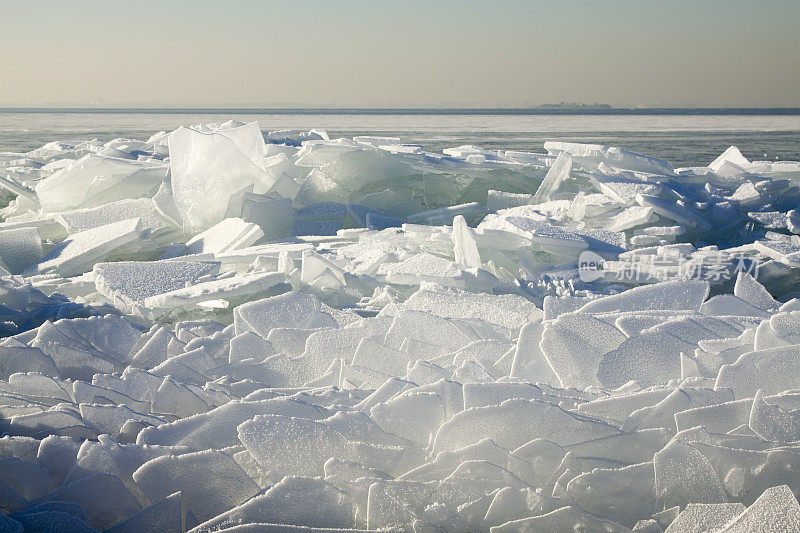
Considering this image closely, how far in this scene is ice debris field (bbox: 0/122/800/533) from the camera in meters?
1.24

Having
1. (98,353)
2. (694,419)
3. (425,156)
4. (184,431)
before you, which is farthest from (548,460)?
(425,156)

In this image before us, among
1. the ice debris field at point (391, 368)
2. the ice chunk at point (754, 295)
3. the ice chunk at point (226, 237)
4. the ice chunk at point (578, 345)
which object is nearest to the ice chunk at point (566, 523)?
the ice debris field at point (391, 368)

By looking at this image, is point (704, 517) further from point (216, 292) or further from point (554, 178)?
point (554, 178)

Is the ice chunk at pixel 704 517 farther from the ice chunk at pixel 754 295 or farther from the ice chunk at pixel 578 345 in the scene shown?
the ice chunk at pixel 754 295

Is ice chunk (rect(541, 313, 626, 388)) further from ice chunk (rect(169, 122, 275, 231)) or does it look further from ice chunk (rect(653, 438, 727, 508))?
ice chunk (rect(169, 122, 275, 231))

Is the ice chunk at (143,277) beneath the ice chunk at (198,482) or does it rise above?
beneath

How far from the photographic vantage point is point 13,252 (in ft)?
11.9

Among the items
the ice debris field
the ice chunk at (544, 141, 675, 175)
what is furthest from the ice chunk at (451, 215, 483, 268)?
the ice chunk at (544, 141, 675, 175)

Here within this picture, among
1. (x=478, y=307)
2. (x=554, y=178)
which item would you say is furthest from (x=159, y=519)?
(x=554, y=178)

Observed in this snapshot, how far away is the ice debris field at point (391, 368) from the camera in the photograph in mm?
1241

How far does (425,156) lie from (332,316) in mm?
2606

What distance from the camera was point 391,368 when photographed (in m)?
1.88

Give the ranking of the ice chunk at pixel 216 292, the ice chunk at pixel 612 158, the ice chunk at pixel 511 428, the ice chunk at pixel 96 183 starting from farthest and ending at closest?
the ice chunk at pixel 612 158, the ice chunk at pixel 96 183, the ice chunk at pixel 216 292, the ice chunk at pixel 511 428

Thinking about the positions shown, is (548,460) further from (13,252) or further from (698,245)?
(13,252)
